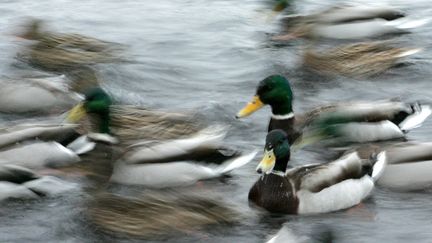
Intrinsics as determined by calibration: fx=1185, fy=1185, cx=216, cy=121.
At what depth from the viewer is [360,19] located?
1489 cm

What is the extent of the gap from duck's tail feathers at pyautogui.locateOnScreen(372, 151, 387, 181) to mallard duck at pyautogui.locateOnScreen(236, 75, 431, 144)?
37.9 inches

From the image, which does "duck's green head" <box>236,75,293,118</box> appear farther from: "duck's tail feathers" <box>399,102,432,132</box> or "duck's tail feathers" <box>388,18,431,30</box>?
"duck's tail feathers" <box>388,18,431,30</box>

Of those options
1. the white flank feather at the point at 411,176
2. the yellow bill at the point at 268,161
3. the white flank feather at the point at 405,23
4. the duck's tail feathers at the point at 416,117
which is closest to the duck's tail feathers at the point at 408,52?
the white flank feather at the point at 405,23

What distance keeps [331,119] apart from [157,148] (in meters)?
1.93

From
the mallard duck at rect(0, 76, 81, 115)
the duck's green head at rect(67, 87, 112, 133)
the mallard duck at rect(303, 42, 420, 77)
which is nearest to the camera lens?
the duck's green head at rect(67, 87, 112, 133)

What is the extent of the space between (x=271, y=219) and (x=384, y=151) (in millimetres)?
1339

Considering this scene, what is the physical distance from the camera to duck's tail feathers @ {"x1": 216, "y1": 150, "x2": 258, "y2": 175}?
30.9 ft

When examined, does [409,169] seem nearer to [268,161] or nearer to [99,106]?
[268,161]

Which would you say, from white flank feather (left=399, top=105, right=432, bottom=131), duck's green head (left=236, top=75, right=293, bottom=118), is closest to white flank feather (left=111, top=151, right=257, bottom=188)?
duck's green head (left=236, top=75, right=293, bottom=118)

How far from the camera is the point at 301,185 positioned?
877 centimetres

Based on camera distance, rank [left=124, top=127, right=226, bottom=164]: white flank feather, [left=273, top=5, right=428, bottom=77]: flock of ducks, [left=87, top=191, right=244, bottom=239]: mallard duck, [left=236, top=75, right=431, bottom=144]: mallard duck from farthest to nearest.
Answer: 1. [left=273, top=5, right=428, bottom=77]: flock of ducks
2. [left=236, top=75, right=431, bottom=144]: mallard duck
3. [left=124, top=127, right=226, bottom=164]: white flank feather
4. [left=87, top=191, right=244, bottom=239]: mallard duck

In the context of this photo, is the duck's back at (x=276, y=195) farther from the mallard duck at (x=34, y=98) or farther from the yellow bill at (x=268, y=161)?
the mallard duck at (x=34, y=98)

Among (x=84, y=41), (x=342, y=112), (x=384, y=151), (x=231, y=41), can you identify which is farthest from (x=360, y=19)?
(x=384, y=151)

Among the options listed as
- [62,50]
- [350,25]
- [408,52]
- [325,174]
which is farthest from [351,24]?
[325,174]
